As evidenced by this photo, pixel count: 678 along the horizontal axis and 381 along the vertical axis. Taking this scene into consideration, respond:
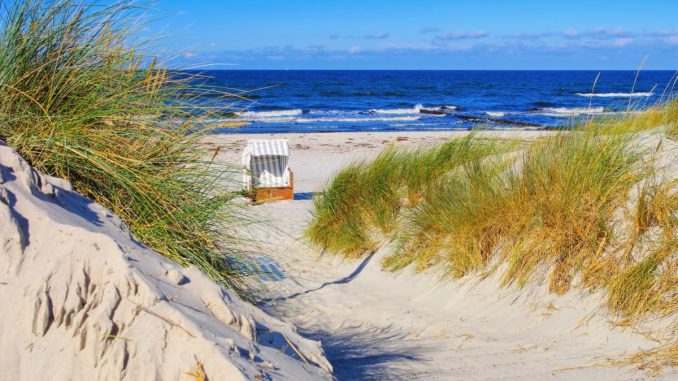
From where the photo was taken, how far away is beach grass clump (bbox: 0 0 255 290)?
3348 mm

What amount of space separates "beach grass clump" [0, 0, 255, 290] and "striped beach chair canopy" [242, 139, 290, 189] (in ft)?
20.1

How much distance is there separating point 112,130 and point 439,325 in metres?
2.71

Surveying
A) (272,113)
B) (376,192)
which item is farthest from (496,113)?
(376,192)

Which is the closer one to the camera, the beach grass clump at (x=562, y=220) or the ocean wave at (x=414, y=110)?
the beach grass clump at (x=562, y=220)

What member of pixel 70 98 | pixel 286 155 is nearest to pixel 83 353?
pixel 70 98

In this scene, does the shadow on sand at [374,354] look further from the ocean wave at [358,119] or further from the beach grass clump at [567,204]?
the ocean wave at [358,119]

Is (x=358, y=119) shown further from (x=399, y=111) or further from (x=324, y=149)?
(x=324, y=149)

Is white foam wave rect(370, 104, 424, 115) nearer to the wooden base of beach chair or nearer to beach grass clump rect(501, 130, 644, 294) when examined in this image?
the wooden base of beach chair

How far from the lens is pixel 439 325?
4.92 m

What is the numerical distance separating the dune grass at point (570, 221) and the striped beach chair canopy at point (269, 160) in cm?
415

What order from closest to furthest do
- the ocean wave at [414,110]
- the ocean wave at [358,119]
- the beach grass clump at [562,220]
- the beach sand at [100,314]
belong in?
the beach sand at [100,314], the beach grass clump at [562,220], the ocean wave at [358,119], the ocean wave at [414,110]

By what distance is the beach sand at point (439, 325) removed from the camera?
3854 millimetres

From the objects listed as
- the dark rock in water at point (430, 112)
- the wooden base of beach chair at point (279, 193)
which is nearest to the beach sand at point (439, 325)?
the wooden base of beach chair at point (279, 193)

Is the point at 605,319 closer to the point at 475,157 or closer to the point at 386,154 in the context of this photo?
the point at 475,157
